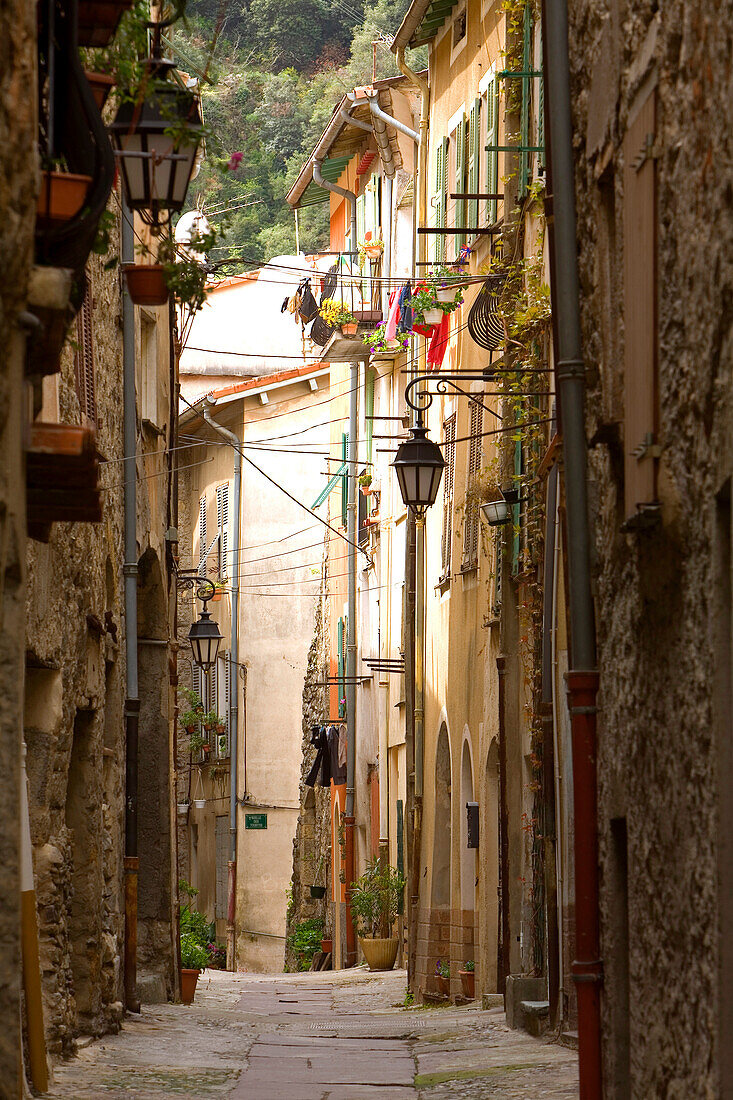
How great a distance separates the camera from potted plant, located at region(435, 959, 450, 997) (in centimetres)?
1802

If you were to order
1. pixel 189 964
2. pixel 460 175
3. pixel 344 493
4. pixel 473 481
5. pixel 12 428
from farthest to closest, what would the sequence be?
pixel 344 493 < pixel 189 964 < pixel 460 175 < pixel 473 481 < pixel 12 428

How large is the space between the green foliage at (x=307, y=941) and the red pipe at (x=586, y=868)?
22.1 meters

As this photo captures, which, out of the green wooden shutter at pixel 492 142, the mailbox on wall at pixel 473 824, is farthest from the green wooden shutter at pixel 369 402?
the mailbox on wall at pixel 473 824

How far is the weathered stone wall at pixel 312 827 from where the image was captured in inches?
1219

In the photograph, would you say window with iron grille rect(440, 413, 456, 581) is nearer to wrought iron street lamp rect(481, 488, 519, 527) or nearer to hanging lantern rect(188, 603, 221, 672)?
hanging lantern rect(188, 603, 221, 672)

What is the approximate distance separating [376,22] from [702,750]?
50002 mm

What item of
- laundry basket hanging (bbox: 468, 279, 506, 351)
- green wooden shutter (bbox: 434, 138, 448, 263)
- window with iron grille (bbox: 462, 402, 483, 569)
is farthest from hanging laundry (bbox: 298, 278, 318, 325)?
laundry basket hanging (bbox: 468, 279, 506, 351)

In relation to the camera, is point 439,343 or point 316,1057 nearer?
point 316,1057

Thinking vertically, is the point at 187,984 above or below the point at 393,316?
below

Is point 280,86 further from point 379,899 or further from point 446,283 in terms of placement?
point 446,283

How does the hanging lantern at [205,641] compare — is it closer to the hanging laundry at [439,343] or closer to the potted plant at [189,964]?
the potted plant at [189,964]

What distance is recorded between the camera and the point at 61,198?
6.62 metres

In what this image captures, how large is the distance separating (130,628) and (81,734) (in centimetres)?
211

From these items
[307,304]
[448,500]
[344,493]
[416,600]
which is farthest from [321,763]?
[448,500]
